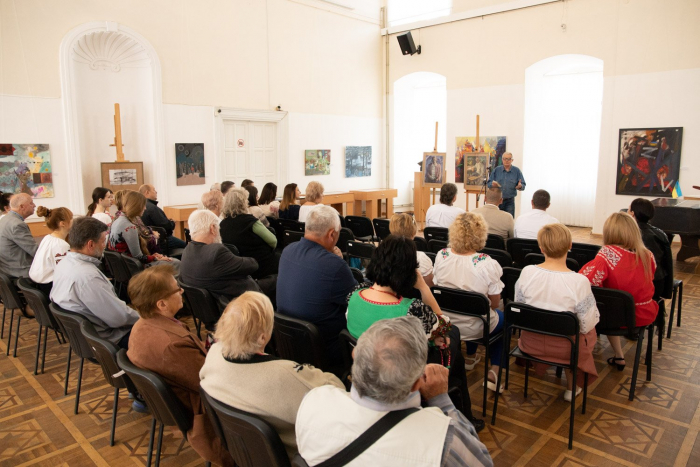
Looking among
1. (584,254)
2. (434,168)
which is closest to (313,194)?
(584,254)

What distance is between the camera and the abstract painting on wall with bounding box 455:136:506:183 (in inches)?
465

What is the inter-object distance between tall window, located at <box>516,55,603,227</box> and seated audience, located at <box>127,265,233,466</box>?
10.4 m

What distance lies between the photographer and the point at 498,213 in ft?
18.6

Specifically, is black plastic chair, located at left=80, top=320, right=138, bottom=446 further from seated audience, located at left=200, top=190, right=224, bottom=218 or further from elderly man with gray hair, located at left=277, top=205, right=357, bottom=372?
seated audience, located at left=200, top=190, right=224, bottom=218

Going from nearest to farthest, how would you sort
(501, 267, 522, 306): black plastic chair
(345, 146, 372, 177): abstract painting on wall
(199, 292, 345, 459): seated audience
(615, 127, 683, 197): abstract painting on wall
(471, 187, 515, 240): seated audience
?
(199, 292, 345, 459): seated audience < (501, 267, 522, 306): black plastic chair < (471, 187, 515, 240): seated audience < (615, 127, 683, 197): abstract painting on wall < (345, 146, 372, 177): abstract painting on wall

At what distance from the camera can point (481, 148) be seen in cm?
1217

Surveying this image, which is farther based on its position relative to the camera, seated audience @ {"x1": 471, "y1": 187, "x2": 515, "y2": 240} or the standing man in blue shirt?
the standing man in blue shirt

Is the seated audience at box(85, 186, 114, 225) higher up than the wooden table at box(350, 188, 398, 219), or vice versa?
the seated audience at box(85, 186, 114, 225)

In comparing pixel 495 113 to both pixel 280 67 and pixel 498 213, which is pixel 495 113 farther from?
pixel 498 213

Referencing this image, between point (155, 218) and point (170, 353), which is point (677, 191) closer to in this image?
point (155, 218)

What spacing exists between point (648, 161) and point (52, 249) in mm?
9995

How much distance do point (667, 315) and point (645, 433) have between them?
109 inches

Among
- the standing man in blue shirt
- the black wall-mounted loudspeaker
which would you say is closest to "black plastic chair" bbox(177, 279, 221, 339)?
the standing man in blue shirt

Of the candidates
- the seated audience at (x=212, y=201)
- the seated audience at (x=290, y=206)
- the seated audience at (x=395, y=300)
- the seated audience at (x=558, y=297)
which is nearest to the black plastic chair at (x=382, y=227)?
the seated audience at (x=290, y=206)
